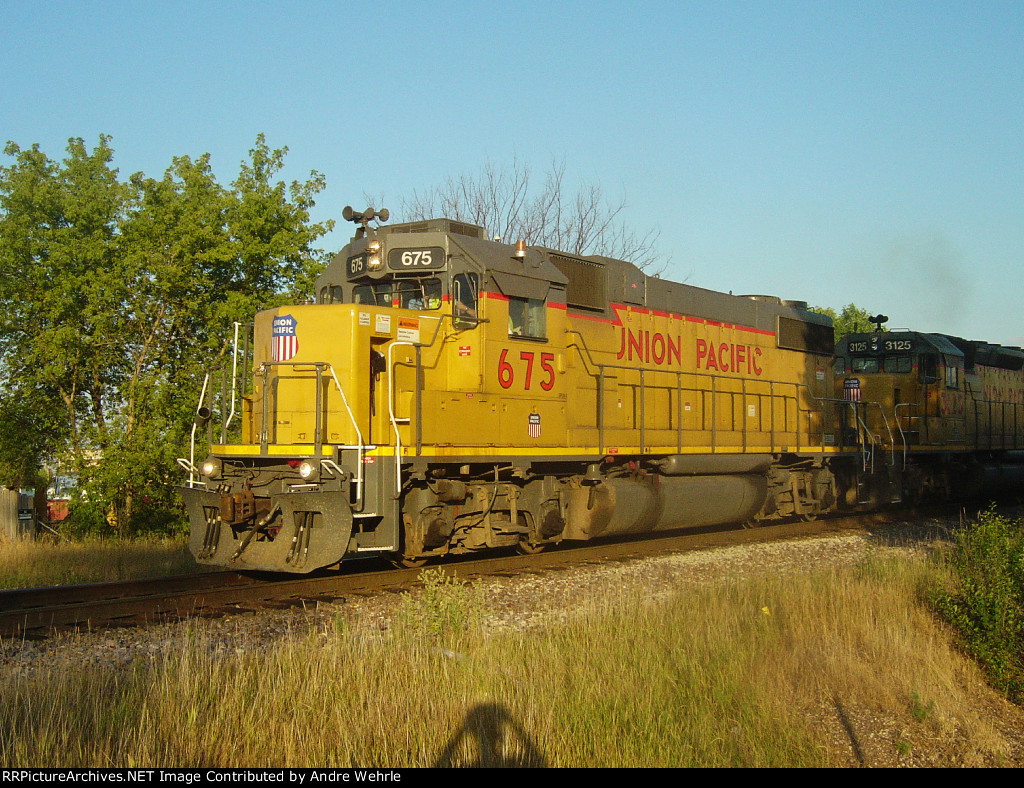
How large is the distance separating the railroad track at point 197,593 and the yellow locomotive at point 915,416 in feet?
26.1

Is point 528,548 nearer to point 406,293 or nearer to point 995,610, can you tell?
point 406,293

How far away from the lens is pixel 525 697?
508cm

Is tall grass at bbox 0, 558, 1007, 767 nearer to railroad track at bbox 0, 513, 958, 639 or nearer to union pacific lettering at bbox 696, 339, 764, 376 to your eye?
railroad track at bbox 0, 513, 958, 639

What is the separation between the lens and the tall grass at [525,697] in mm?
4406

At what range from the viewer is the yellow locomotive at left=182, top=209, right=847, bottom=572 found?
8.93 m

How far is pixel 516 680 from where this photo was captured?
530cm

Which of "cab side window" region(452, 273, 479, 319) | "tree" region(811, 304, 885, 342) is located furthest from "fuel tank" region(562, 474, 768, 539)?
"tree" region(811, 304, 885, 342)

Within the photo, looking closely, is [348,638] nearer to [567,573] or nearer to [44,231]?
[567,573]

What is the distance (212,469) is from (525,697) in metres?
5.65

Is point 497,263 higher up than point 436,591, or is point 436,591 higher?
point 497,263

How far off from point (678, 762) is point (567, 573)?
17.8 ft

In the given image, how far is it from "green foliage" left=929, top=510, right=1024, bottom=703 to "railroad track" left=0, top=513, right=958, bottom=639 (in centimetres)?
441
